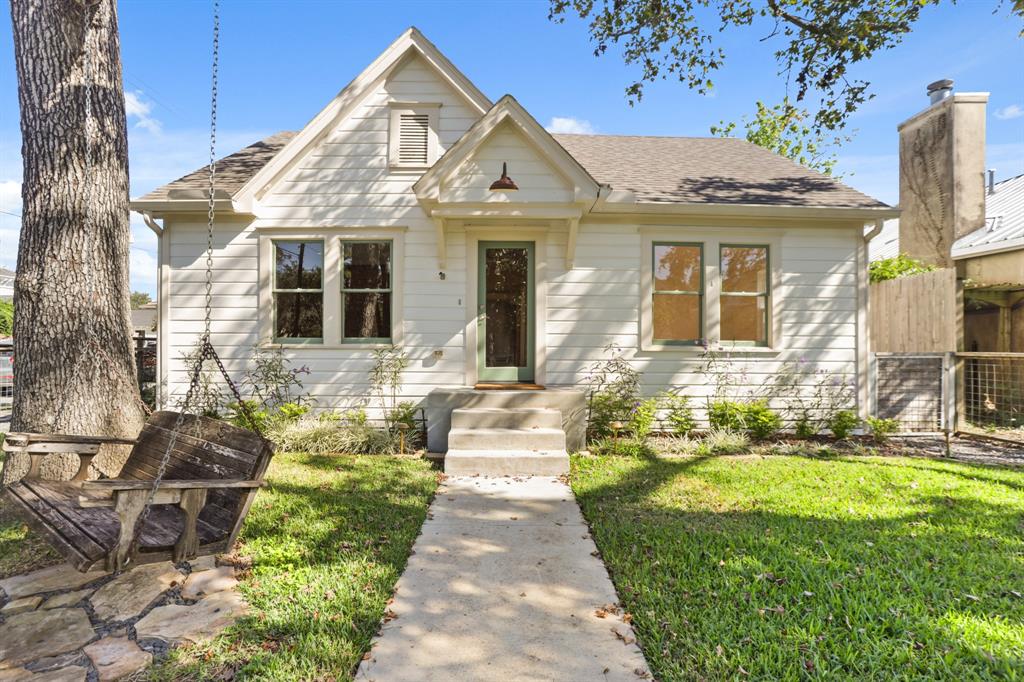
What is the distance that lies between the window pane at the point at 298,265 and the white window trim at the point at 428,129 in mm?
1747

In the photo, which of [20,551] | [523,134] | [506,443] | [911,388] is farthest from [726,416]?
[20,551]

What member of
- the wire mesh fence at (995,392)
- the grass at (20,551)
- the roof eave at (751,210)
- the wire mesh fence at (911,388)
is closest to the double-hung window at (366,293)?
the roof eave at (751,210)

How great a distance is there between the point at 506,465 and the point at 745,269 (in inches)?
198

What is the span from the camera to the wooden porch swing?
8.33 ft

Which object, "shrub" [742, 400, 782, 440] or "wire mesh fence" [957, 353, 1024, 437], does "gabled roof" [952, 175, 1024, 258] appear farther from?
"shrub" [742, 400, 782, 440]

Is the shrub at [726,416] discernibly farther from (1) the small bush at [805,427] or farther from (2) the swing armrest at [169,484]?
(2) the swing armrest at [169,484]

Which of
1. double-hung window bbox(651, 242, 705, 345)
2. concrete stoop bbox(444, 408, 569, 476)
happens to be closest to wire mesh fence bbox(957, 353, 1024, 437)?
double-hung window bbox(651, 242, 705, 345)

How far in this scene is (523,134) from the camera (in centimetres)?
652

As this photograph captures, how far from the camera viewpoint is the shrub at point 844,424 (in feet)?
23.0

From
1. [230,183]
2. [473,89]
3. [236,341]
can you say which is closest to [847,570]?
[473,89]

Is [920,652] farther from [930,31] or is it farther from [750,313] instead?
[930,31]

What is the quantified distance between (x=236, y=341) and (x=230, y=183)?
2455 mm

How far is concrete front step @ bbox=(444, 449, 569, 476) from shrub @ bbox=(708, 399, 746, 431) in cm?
291

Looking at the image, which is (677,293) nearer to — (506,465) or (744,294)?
(744,294)
